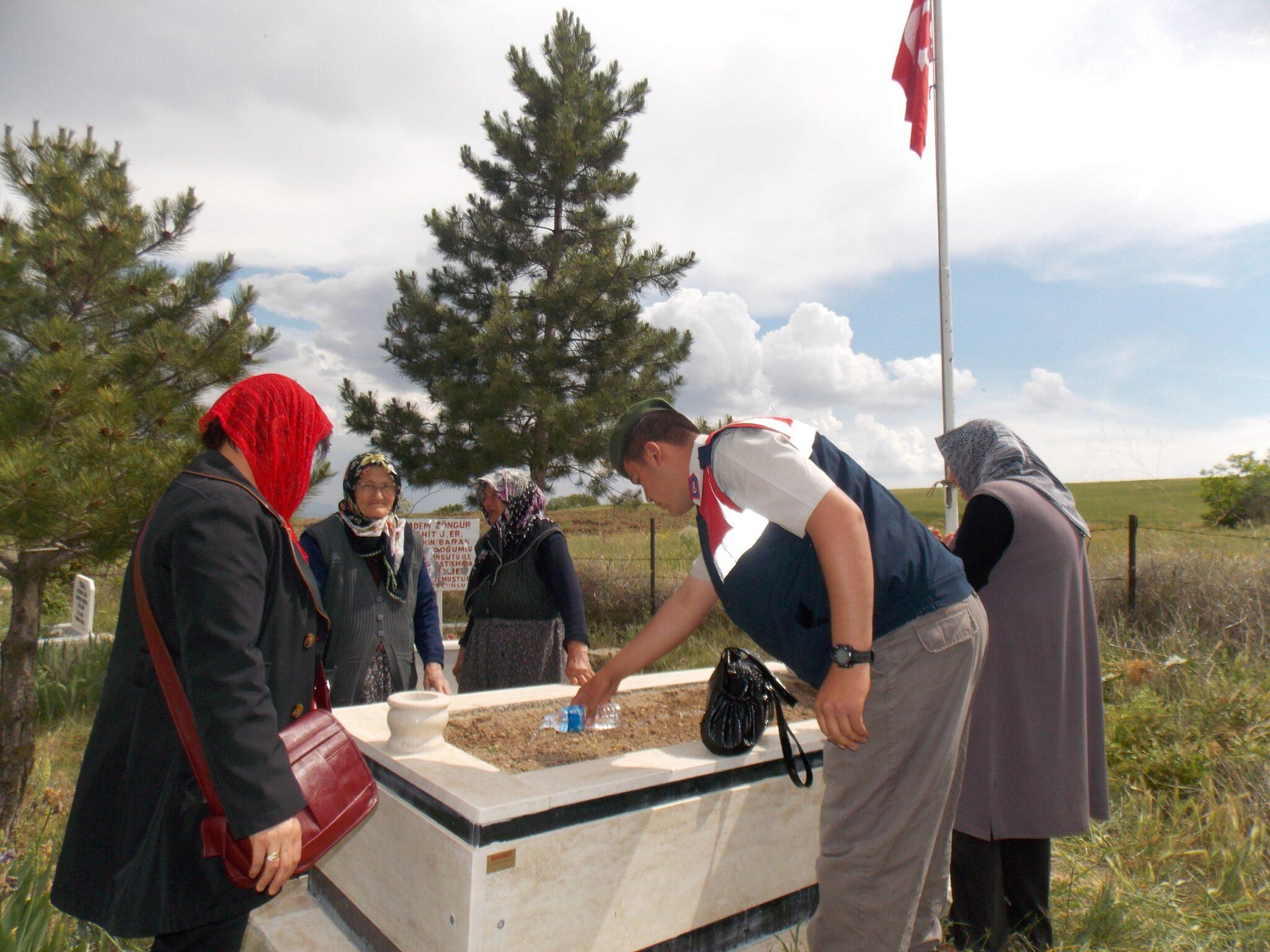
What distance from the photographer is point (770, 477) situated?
65.8 inches

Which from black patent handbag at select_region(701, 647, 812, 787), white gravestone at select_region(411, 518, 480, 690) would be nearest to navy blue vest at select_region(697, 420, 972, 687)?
black patent handbag at select_region(701, 647, 812, 787)

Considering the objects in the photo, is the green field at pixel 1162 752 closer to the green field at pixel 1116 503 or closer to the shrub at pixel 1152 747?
the shrub at pixel 1152 747

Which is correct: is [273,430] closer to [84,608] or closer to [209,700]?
[209,700]

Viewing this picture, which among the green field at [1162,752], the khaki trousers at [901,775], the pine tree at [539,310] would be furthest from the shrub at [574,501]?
the khaki trousers at [901,775]

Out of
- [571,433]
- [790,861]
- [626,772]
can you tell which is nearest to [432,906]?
[626,772]

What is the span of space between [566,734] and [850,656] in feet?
4.05

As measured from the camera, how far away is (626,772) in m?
2.05

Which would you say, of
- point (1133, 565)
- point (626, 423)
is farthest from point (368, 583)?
point (1133, 565)

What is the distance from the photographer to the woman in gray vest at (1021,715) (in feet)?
7.25

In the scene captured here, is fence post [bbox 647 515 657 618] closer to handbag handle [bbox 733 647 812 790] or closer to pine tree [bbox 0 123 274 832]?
pine tree [bbox 0 123 274 832]

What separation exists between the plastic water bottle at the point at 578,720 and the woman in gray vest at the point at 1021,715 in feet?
3.55

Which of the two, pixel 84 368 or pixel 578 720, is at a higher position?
pixel 84 368

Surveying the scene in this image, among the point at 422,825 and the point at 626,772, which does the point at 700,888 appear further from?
the point at 422,825

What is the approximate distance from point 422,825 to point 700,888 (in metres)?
0.77
